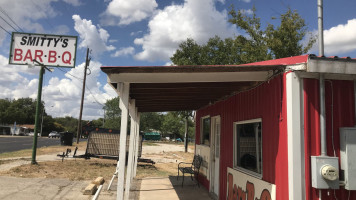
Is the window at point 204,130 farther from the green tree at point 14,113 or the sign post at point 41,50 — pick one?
the green tree at point 14,113

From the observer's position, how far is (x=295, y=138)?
339cm

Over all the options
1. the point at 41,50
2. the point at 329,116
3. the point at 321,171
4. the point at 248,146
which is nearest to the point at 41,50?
the point at 41,50

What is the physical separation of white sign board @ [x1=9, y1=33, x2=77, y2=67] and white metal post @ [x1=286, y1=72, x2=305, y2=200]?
11.8 m

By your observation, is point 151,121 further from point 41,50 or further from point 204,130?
point 204,130

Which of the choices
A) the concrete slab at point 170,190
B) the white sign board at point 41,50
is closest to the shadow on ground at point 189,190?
the concrete slab at point 170,190

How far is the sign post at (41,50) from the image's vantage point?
13.0m

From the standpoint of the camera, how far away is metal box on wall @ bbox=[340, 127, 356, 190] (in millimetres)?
3273

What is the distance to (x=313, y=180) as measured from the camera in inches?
130

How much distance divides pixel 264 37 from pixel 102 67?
46.6 feet

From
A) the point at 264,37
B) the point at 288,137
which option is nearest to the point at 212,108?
the point at 288,137

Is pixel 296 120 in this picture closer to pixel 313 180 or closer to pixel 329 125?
pixel 329 125

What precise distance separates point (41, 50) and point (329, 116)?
13.1 metres

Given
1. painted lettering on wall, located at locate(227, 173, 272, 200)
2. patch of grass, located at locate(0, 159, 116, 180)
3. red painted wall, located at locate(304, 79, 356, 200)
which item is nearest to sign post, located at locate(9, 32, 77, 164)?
patch of grass, located at locate(0, 159, 116, 180)

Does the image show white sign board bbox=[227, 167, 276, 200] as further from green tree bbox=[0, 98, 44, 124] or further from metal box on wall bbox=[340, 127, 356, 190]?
green tree bbox=[0, 98, 44, 124]
